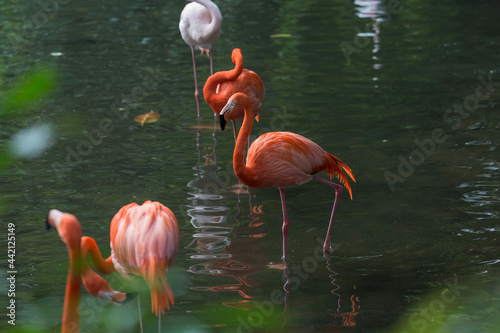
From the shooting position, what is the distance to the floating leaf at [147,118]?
242 inches

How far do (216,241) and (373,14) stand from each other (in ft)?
22.1

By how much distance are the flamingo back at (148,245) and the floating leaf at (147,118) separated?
136 inches

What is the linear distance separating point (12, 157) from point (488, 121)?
A: 538 centimetres

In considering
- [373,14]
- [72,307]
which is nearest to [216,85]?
[72,307]

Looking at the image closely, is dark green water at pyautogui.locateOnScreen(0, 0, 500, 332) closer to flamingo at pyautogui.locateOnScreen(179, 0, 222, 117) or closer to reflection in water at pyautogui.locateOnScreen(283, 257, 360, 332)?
reflection in water at pyautogui.locateOnScreen(283, 257, 360, 332)

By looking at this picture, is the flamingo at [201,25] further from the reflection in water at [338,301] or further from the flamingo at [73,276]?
the flamingo at [73,276]

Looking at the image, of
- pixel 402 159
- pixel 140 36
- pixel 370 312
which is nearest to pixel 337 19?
pixel 140 36

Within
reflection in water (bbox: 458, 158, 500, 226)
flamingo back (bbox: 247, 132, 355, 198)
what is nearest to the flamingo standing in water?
flamingo back (bbox: 247, 132, 355, 198)

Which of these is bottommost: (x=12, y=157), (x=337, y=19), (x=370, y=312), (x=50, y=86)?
(x=337, y=19)

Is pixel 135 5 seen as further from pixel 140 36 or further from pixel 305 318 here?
pixel 305 318

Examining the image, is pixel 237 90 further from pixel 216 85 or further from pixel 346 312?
pixel 346 312

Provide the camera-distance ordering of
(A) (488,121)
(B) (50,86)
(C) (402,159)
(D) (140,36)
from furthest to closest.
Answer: (D) (140,36), (A) (488,121), (C) (402,159), (B) (50,86)

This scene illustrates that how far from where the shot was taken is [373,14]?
32.3ft

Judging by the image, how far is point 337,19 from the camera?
9672mm
